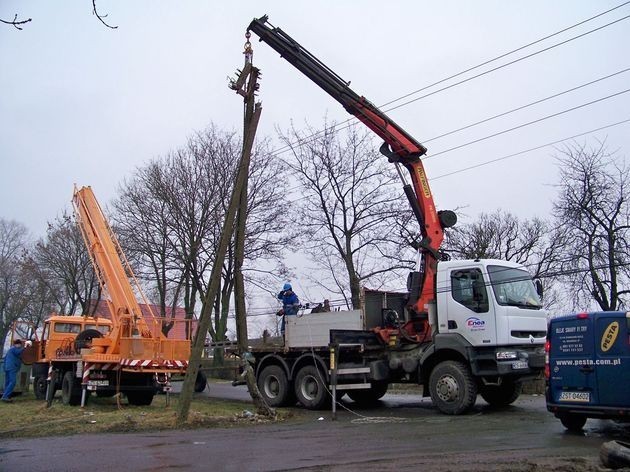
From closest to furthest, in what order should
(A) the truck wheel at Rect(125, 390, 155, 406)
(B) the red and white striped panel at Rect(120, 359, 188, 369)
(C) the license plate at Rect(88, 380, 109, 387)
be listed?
(C) the license plate at Rect(88, 380, 109, 387)
(B) the red and white striped panel at Rect(120, 359, 188, 369)
(A) the truck wheel at Rect(125, 390, 155, 406)

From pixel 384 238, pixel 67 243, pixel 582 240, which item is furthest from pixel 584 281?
pixel 67 243

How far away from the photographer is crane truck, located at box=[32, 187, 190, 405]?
58.0ft

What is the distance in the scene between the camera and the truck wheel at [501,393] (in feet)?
51.3

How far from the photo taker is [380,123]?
1758cm

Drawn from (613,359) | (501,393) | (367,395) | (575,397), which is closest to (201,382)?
(367,395)

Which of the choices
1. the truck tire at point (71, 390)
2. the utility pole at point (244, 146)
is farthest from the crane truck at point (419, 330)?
the truck tire at point (71, 390)

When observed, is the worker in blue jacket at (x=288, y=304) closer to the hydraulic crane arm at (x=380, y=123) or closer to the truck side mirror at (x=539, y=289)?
the hydraulic crane arm at (x=380, y=123)

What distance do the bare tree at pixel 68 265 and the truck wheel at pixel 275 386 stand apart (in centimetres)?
2550

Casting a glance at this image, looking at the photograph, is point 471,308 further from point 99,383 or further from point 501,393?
point 99,383

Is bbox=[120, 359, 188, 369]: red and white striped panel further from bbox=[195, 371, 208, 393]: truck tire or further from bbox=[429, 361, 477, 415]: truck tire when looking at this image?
bbox=[429, 361, 477, 415]: truck tire

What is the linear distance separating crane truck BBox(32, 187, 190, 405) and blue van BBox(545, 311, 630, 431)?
10.6m

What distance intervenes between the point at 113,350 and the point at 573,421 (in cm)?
Answer: 1211

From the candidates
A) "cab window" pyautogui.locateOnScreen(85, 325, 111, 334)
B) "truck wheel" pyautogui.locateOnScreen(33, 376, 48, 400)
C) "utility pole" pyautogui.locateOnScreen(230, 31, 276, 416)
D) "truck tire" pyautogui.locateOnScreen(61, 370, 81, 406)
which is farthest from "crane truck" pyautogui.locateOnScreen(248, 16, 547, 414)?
"truck wheel" pyautogui.locateOnScreen(33, 376, 48, 400)

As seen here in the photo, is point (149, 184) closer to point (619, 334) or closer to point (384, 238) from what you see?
point (384, 238)
